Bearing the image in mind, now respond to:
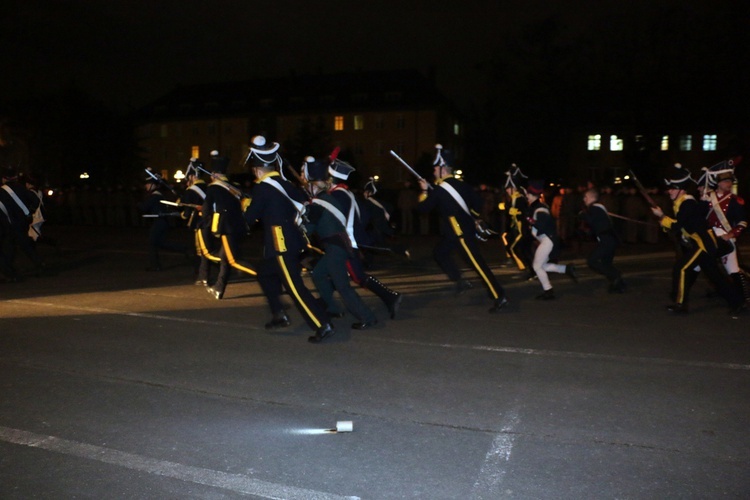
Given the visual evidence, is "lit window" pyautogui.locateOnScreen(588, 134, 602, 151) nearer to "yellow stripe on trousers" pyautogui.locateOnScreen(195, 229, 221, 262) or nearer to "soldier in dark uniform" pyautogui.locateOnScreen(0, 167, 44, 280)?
"soldier in dark uniform" pyautogui.locateOnScreen(0, 167, 44, 280)

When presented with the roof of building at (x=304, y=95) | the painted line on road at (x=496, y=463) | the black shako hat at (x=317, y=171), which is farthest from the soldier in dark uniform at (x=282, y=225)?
the roof of building at (x=304, y=95)

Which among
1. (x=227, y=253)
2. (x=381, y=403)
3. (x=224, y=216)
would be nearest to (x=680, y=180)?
(x=381, y=403)

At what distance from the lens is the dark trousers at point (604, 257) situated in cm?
1123

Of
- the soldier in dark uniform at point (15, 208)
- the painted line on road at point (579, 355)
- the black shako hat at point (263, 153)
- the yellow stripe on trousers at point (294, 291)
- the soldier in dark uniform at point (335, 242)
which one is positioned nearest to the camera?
the painted line on road at point (579, 355)

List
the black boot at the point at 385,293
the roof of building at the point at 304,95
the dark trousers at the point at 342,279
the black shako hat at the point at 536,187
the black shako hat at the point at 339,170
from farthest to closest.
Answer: the roof of building at the point at 304,95 → the black shako hat at the point at 536,187 → the black boot at the point at 385,293 → the black shako hat at the point at 339,170 → the dark trousers at the point at 342,279

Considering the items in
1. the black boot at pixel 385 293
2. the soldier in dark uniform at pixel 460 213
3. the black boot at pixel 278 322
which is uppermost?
the soldier in dark uniform at pixel 460 213

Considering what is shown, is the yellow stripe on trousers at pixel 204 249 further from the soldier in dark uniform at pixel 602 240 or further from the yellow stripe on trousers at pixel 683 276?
the yellow stripe on trousers at pixel 683 276

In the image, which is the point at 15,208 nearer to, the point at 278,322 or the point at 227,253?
the point at 227,253

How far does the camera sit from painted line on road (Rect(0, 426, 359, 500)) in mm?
4113

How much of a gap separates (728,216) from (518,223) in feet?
11.2

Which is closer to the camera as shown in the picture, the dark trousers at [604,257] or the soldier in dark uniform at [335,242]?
the soldier in dark uniform at [335,242]

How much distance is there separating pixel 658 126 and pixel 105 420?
3911 cm

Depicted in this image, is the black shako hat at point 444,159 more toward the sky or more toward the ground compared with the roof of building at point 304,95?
more toward the ground

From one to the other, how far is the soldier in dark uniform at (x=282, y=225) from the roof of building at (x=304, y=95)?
56412 millimetres
